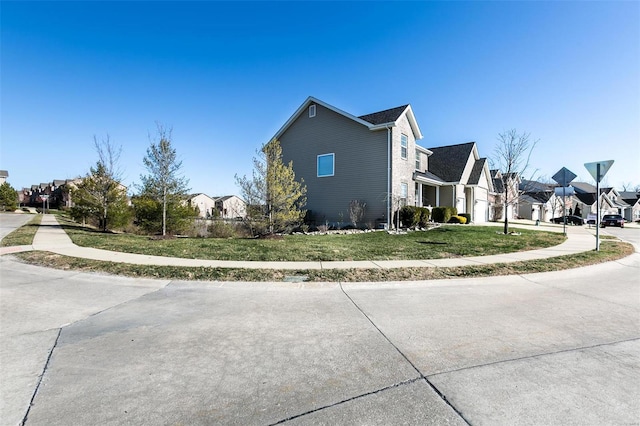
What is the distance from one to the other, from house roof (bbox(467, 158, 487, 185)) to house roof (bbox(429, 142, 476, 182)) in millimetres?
1953

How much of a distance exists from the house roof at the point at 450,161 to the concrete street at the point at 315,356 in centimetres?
2211

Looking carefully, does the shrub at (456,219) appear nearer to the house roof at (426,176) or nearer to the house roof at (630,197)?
the house roof at (426,176)

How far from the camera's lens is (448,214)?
23516 mm

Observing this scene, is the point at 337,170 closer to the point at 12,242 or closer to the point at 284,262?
the point at 284,262

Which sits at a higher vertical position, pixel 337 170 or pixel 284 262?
pixel 337 170

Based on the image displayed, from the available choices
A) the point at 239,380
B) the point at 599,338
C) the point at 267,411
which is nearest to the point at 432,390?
the point at 267,411

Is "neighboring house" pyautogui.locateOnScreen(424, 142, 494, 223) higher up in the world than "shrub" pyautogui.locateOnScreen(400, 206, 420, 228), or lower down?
higher up

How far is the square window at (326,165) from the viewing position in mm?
21842

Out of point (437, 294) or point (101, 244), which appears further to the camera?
point (101, 244)

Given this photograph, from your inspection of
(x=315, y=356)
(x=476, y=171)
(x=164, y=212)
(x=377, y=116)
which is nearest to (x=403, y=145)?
(x=377, y=116)

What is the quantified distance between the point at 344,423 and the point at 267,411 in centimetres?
59

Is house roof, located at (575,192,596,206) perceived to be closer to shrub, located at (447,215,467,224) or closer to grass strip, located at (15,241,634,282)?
shrub, located at (447,215,467,224)

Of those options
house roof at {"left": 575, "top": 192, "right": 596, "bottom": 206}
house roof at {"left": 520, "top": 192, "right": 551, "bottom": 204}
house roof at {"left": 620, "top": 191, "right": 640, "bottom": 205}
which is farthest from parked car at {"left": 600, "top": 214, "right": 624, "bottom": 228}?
house roof at {"left": 620, "top": 191, "right": 640, "bottom": 205}

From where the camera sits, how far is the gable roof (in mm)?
19584
